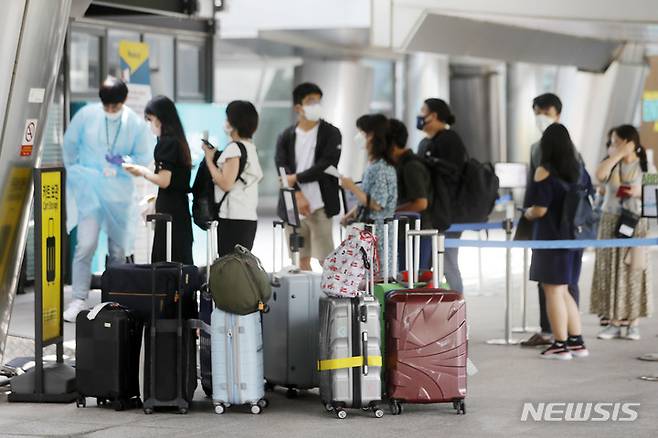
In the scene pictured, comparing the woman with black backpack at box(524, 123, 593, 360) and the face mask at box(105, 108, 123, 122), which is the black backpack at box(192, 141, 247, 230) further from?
the face mask at box(105, 108, 123, 122)

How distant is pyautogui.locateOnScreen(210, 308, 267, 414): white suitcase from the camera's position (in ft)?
24.4

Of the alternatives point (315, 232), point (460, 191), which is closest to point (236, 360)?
point (315, 232)

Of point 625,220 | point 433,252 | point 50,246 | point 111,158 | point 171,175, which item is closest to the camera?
point 433,252

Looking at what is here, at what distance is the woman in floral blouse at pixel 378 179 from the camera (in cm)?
971

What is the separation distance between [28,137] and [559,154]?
3548mm

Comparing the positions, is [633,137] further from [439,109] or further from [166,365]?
[166,365]

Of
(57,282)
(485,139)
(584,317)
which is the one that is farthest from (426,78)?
(57,282)

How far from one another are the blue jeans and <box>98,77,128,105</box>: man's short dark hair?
40.7 inches

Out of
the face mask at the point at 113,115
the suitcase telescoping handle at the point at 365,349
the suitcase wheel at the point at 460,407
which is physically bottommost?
the suitcase wheel at the point at 460,407

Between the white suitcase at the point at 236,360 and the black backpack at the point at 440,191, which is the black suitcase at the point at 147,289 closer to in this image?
the white suitcase at the point at 236,360

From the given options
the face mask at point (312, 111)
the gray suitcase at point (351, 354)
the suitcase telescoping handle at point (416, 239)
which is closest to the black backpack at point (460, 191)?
the suitcase telescoping handle at point (416, 239)

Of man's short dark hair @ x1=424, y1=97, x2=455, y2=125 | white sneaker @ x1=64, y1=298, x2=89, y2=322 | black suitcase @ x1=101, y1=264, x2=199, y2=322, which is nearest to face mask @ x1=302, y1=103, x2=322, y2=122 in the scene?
man's short dark hair @ x1=424, y1=97, x2=455, y2=125

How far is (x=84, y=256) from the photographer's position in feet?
37.8

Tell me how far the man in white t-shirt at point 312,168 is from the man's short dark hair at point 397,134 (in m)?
0.68
